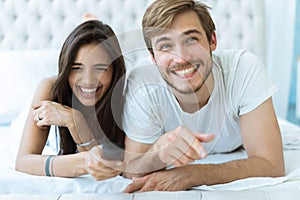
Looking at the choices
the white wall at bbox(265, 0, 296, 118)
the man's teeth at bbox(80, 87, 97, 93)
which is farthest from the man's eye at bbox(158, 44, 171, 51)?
the white wall at bbox(265, 0, 296, 118)

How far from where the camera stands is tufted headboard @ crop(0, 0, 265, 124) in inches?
90.9

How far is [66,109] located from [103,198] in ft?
1.26

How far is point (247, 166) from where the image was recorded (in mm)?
1381

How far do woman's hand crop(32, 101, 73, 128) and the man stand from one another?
186 millimetres

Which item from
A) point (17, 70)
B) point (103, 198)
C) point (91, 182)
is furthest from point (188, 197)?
point (17, 70)

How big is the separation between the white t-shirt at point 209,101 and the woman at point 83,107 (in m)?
0.05

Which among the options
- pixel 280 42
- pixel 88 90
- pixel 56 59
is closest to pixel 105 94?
pixel 88 90

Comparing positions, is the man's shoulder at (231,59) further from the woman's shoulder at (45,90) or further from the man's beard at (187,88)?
the woman's shoulder at (45,90)

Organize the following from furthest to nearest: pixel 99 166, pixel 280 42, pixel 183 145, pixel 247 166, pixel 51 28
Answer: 1. pixel 280 42
2. pixel 51 28
3. pixel 247 166
4. pixel 99 166
5. pixel 183 145

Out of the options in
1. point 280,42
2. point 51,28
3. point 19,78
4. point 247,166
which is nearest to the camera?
point 247,166

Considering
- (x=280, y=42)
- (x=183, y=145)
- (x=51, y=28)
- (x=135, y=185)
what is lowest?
(x=135, y=185)

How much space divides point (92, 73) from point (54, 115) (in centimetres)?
18

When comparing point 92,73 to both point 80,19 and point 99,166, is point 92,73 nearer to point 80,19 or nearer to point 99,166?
point 99,166

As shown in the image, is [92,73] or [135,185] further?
[92,73]
